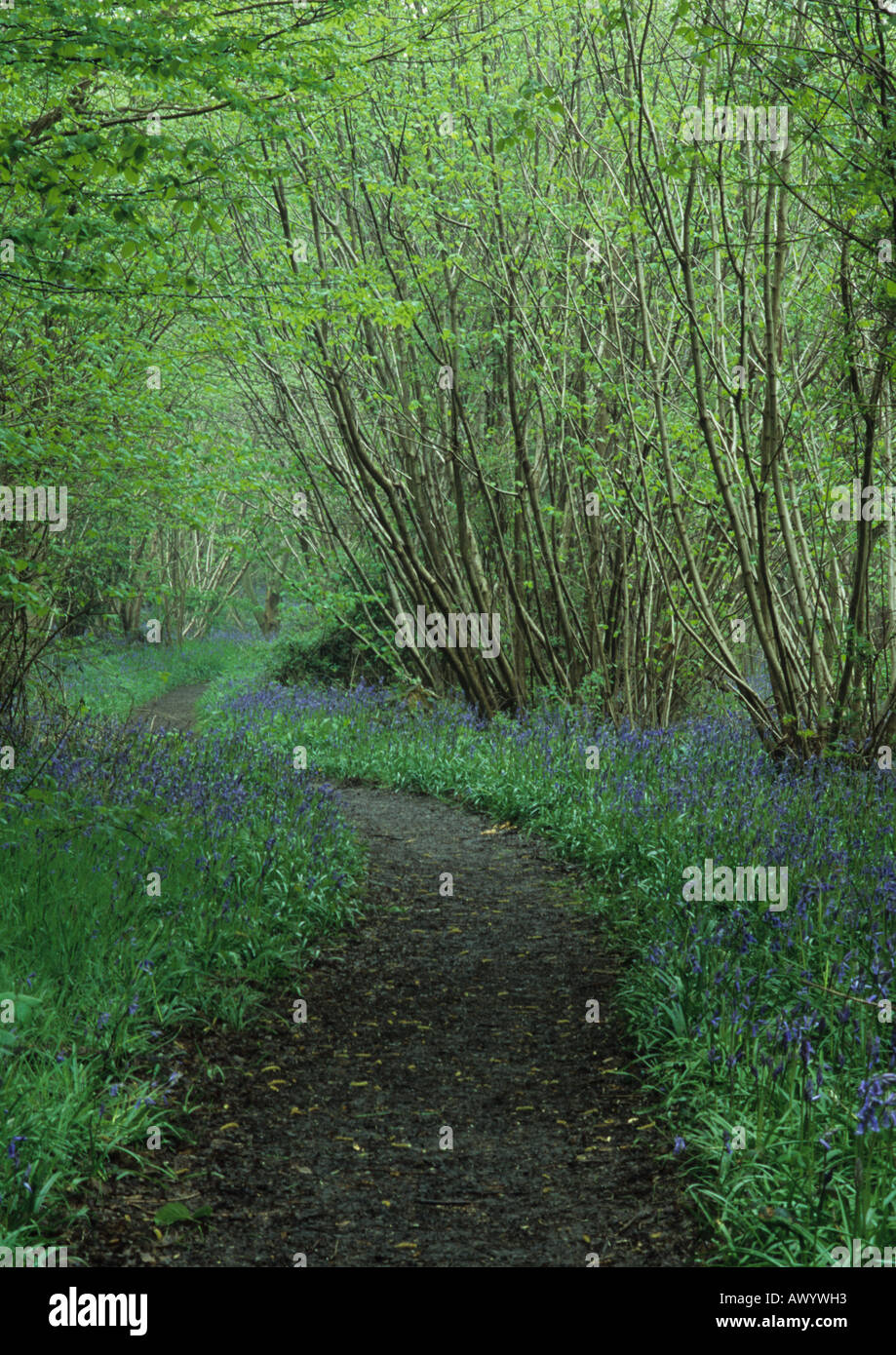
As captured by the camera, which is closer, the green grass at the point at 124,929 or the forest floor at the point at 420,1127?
the forest floor at the point at 420,1127

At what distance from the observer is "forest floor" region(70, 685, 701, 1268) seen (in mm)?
3416

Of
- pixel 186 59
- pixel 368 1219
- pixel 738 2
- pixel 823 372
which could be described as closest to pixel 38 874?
pixel 368 1219

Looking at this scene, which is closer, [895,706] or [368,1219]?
[368,1219]

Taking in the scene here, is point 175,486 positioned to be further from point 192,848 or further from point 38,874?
point 38,874

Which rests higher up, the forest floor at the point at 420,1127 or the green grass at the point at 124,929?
the green grass at the point at 124,929

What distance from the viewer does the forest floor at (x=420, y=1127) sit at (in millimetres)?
3416

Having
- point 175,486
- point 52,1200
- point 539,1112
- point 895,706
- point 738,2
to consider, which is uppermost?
point 738,2

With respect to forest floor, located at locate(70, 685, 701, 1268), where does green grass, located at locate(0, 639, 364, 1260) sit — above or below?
above

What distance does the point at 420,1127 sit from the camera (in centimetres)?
425

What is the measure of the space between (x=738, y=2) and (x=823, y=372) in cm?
380

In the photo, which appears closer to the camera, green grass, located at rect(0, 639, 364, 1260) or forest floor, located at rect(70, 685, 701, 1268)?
forest floor, located at rect(70, 685, 701, 1268)

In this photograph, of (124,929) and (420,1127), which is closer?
(420,1127)

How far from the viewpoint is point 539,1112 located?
434cm

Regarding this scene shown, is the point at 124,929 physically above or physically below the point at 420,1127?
above
